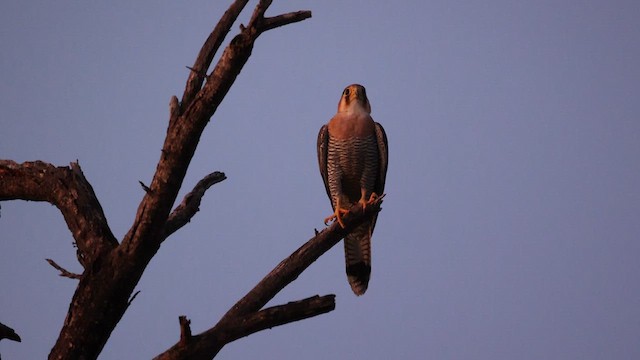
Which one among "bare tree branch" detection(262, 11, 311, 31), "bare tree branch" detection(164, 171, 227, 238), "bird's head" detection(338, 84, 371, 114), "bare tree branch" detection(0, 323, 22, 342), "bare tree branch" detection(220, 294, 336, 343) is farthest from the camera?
"bird's head" detection(338, 84, 371, 114)

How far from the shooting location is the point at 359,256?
19.1 ft

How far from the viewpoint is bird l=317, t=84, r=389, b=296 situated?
19.1 ft

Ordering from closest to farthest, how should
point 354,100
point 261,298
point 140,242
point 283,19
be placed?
1. point 283,19
2. point 140,242
3. point 261,298
4. point 354,100

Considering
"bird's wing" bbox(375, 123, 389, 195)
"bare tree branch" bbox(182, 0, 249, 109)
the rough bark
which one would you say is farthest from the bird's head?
"bare tree branch" bbox(182, 0, 249, 109)

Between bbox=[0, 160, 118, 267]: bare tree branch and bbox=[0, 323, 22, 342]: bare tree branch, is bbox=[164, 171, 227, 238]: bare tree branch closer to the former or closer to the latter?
bbox=[0, 160, 118, 267]: bare tree branch

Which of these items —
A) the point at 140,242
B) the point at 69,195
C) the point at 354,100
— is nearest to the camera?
the point at 140,242

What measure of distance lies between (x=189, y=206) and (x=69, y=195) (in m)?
0.79

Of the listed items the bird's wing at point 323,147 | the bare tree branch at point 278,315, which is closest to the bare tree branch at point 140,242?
the bare tree branch at point 278,315

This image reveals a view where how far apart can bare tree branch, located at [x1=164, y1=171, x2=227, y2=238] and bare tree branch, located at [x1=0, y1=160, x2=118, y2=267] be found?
490 millimetres

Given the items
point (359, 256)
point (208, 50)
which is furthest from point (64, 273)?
point (359, 256)

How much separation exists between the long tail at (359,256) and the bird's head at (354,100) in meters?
1.05

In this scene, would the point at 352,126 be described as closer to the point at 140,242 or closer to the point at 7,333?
the point at 140,242

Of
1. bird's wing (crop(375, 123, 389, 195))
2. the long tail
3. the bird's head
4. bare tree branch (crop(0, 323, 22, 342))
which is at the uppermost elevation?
the bird's head

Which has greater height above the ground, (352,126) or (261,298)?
(352,126)
